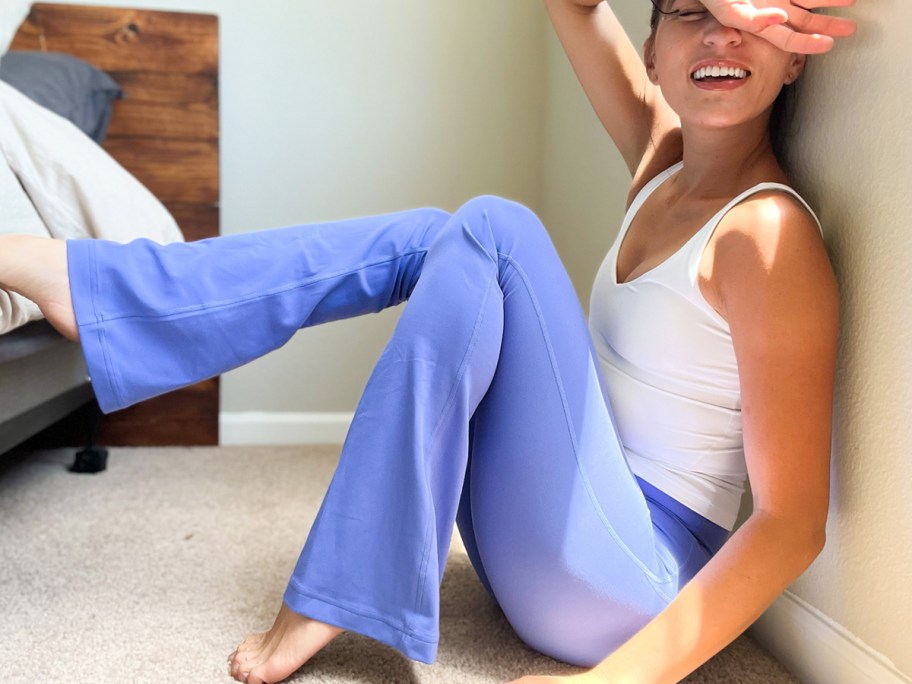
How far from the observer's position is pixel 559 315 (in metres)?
0.93

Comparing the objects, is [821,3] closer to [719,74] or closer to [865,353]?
[719,74]

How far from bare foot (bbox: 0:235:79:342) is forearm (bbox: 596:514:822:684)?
643 mm

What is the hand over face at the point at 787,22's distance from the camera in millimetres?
875

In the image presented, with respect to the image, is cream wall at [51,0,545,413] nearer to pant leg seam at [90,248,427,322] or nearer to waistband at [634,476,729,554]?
pant leg seam at [90,248,427,322]

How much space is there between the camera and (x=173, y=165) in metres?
2.11

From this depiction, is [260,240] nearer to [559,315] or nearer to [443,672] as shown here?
[559,315]

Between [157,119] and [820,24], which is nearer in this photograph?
[820,24]

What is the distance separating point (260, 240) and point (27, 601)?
22.3 inches

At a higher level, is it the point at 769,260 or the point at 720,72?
the point at 720,72

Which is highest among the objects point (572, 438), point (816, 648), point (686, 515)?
point (572, 438)

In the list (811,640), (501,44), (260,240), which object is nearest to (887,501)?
(811,640)

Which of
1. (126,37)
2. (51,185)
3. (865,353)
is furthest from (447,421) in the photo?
(126,37)

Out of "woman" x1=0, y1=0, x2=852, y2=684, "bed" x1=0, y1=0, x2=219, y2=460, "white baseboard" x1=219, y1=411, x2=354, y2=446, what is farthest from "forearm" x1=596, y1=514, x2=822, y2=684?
"white baseboard" x1=219, y1=411, x2=354, y2=446

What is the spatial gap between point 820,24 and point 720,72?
0.34 ft
